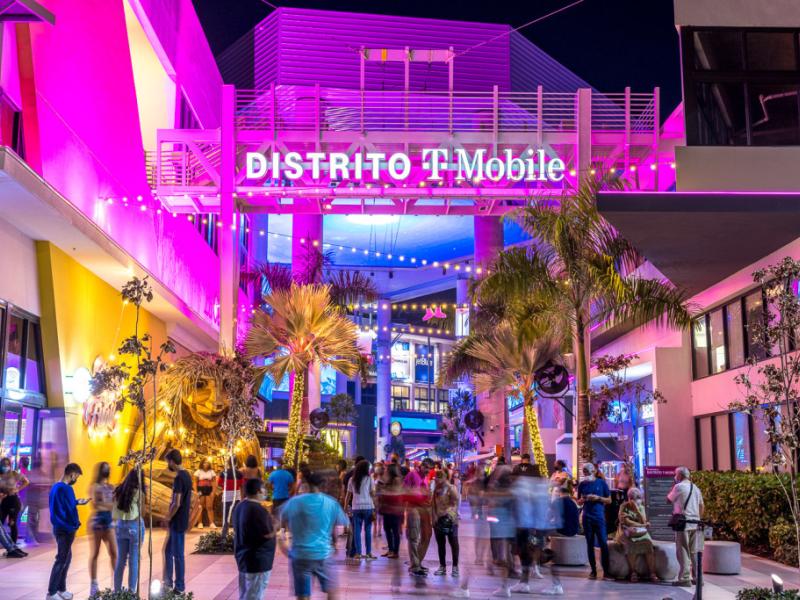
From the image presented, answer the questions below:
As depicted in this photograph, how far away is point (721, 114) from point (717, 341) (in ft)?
21.4

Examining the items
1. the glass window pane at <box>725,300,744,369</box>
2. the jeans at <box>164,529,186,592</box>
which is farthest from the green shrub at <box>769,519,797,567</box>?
the jeans at <box>164,529,186,592</box>

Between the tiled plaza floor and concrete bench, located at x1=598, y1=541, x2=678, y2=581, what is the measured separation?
26 cm

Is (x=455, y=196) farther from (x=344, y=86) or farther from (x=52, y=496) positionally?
(x=52, y=496)

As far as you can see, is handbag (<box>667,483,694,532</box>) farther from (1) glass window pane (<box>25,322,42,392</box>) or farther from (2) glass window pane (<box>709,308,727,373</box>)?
(1) glass window pane (<box>25,322,42,392</box>)

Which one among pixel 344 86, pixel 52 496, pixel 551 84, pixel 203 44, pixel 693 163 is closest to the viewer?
pixel 52 496

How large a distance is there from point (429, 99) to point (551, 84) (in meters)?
21.2

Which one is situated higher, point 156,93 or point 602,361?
point 156,93

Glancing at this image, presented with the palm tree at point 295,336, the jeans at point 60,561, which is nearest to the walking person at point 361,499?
the jeans at point 60,561

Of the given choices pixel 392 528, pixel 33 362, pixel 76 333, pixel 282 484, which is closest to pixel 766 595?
pixel 392 528

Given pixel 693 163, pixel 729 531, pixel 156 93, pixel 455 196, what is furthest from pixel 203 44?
→ pixel 729 531

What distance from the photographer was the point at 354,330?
77.8 feet

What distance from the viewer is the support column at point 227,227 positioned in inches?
1037

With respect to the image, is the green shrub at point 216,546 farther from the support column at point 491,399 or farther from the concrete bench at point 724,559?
the support column at point 491,399

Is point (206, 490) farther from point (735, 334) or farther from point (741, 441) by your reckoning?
point (735, 334)
